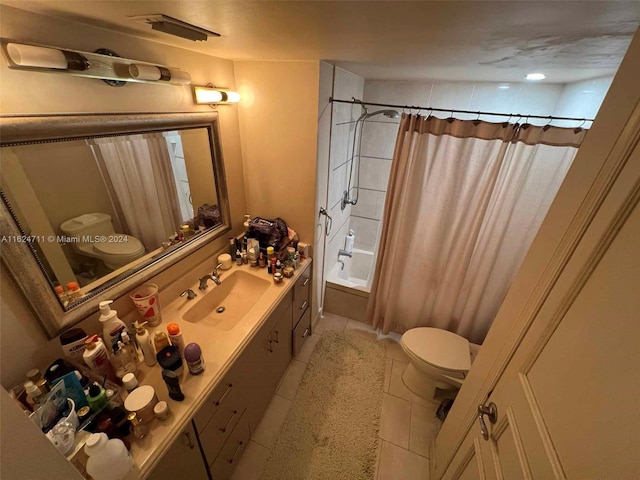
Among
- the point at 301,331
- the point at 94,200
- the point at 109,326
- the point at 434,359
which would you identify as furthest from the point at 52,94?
the point at 434,359

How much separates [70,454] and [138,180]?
0.97 metres

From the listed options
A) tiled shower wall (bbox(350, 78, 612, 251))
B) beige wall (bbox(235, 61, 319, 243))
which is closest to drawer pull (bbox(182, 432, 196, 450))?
beige wall (bbox(235, 61, 319, 243))

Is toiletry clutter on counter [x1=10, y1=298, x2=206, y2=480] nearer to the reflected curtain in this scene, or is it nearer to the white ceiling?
the reflected curtain

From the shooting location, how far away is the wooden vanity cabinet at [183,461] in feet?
2.97

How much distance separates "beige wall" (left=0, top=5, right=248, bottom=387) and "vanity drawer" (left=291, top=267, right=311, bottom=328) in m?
0.93

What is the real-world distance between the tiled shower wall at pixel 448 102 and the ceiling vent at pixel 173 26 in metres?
1.83

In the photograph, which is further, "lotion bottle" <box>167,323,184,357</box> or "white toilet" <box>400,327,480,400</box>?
"white toilet" <box>400,327,480,400</box>

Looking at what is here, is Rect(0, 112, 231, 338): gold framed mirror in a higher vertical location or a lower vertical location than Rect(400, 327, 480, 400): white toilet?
higher

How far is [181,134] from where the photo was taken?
1.30m

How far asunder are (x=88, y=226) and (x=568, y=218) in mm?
1576

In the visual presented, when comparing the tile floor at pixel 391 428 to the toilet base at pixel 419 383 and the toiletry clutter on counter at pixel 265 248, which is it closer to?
the toilet base at pixel 419 383

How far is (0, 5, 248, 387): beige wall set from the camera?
74 centimetres

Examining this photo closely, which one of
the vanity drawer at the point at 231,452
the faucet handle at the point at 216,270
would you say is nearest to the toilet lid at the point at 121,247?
the faucet handle at the point at 216,270

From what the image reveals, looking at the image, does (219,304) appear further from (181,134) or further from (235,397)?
(181,134)
